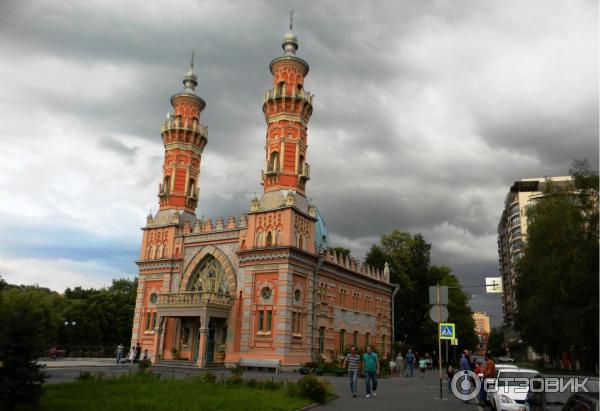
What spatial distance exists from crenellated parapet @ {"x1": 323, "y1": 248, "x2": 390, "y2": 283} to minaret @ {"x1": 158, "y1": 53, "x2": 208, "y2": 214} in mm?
13195

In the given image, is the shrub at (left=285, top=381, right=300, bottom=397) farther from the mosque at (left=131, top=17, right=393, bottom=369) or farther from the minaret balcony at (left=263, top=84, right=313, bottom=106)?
the minaret balcony at (left=263, top=84, right=313, bottom=106)

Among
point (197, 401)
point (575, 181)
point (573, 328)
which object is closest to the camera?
point (197, 401)

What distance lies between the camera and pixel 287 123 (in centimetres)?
3975

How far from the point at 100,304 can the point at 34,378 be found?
53548 millimetres

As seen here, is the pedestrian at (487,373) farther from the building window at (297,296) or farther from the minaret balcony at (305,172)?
the minaret balcony at (305,172)

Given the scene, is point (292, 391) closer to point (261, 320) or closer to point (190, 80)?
point (261, 320)

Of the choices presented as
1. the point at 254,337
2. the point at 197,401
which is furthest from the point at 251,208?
the point at 197,401

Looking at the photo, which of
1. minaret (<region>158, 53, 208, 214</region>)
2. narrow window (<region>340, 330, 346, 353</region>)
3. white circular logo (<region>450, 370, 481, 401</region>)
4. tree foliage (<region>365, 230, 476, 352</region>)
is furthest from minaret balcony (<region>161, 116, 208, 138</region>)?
white circular logo (<region>450, 370, 481, 401</region>)

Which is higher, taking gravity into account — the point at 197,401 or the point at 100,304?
the point at 100,304

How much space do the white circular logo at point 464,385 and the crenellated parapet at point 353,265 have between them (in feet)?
72.3

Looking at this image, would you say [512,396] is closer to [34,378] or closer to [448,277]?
[34,378]

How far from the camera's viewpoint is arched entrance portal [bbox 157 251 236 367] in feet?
117

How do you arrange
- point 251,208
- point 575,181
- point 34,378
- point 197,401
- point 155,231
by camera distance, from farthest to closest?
point 155,231 < point 251,208 < point 575,181 < point 197,401 < point 34,378

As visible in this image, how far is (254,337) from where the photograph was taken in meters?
35.2
